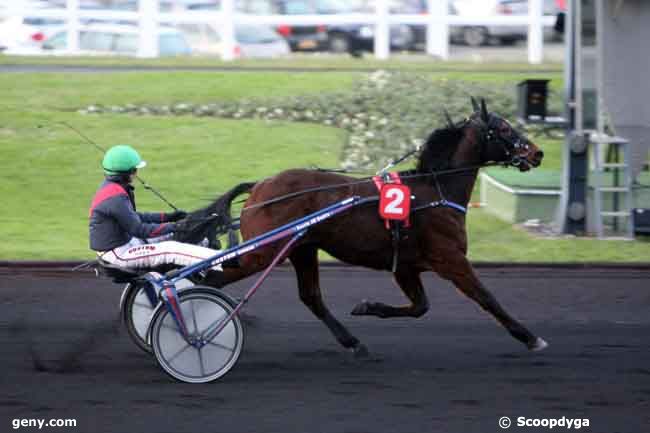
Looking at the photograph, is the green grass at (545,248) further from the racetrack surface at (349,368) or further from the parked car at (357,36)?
the parked car at (357,36)

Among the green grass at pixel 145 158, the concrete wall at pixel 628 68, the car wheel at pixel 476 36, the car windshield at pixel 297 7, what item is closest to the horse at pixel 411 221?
the green grass at pixel 145 158

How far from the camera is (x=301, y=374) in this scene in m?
6.57

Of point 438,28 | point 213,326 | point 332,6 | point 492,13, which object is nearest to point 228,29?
point 332,6

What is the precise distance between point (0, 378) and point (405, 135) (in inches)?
381

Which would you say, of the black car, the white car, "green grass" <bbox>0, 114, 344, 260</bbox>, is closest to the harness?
"green grass" <bbox>0, 114, 344, 260</bbox>

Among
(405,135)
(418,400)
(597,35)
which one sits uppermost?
(597,35)

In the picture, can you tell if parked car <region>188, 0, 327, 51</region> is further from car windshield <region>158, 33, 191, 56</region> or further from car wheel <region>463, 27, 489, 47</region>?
car wheel <region>463, 27, 489, 47</region>

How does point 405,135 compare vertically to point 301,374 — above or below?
above

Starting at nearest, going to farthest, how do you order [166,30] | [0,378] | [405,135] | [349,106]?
1. [0,378]
2. [405,135]
3. [349,106]
4. [166,30]

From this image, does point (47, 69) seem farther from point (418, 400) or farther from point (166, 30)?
point (418, 400)

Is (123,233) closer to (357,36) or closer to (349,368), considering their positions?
(349,368)

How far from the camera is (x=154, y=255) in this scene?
646 cm

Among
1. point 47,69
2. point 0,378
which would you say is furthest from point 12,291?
point 47,69

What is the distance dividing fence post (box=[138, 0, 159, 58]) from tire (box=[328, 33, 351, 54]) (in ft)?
12.8
